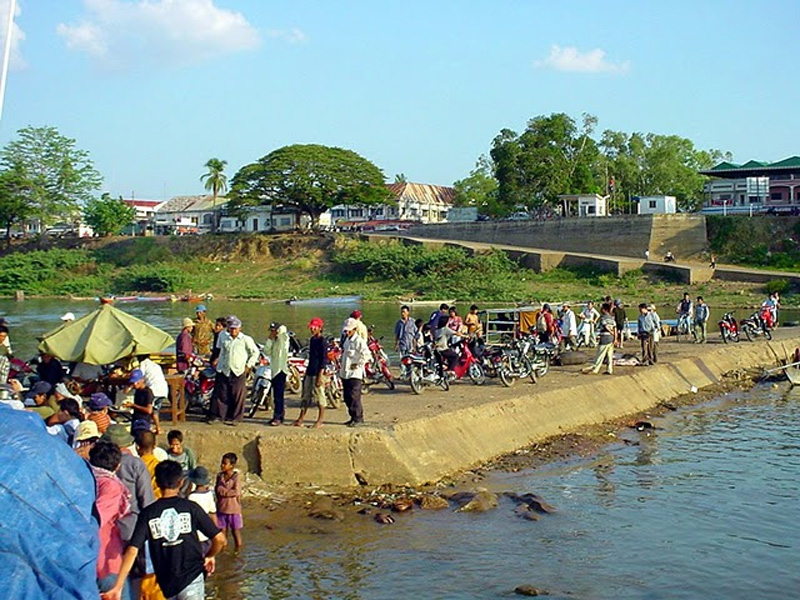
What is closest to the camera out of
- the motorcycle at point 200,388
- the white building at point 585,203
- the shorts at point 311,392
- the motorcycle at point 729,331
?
the shorts at point 311,392

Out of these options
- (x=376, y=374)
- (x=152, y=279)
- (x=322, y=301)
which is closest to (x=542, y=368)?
(x=376, y=374)

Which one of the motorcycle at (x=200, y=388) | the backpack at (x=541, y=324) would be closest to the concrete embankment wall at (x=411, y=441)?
the motorcycle at (x=200, y=388)

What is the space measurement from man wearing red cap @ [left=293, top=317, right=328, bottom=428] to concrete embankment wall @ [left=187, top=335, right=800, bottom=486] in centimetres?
39

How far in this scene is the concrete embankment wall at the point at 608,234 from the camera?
67250 millimetres

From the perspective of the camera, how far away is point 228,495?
10.2 meters

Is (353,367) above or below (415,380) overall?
above

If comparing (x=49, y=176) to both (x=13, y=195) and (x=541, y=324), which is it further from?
(x=541, y=324)

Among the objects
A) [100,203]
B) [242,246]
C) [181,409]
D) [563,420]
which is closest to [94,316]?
[181,409]

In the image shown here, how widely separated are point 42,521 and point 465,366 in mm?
13707

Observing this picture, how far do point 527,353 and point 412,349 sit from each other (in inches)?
94.5

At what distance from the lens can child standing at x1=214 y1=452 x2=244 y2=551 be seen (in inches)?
398

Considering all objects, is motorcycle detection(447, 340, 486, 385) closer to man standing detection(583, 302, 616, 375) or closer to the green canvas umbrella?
man standing detection(583, 302, 616, 375)

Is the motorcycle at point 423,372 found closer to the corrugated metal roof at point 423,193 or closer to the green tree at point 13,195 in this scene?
the green tree at point 13,195

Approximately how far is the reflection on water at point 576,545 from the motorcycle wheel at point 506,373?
323 cm
